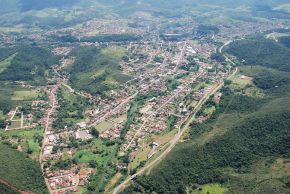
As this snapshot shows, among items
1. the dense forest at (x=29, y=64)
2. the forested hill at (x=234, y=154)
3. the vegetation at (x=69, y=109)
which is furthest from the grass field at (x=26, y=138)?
the dense forest at (x=29, y=64)

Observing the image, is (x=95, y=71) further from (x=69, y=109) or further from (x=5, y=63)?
(x=5, y=63)

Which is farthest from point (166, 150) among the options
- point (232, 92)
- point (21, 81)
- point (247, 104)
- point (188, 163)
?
point (21, 81)

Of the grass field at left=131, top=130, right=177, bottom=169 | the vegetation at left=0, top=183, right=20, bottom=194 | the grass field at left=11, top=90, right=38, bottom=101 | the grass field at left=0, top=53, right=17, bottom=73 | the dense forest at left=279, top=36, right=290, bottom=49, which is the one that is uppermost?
the dense forest at left=279, top=36, right=290, bottom=49

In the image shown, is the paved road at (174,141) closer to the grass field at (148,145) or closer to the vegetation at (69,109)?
the grass field at (148,145)

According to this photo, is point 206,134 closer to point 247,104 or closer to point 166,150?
point 166,150

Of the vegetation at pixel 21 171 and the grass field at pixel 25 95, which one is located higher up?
the vegetation at pixel 21 171

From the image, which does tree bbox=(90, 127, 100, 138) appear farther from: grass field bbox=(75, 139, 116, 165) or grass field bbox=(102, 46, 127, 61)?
grass field bbox=(102, 46, 127, 61)

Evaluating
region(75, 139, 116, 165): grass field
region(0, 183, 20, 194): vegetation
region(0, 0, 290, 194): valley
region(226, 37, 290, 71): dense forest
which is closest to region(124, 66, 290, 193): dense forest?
region(0, 0, 290, 194): valley
